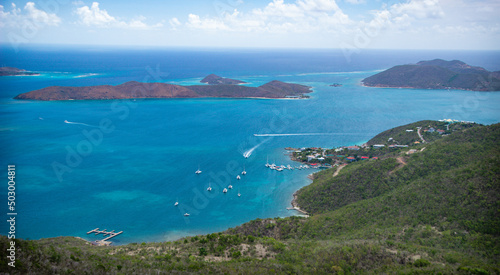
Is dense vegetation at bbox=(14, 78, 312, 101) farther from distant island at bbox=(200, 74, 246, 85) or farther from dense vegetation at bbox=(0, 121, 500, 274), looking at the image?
dense vegetation at bbox=(0, 121, 500, 274)

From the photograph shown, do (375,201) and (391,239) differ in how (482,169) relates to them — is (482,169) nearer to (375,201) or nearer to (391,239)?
(375,201)

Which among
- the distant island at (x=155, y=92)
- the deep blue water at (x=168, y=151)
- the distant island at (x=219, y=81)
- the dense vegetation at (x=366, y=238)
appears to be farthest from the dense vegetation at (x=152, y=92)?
the dense vegetation at (x=366, y=238)

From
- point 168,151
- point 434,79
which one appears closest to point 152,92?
Result: point 168,151

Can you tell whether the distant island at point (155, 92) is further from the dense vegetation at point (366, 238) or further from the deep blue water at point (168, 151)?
the dense vegetation at point (366, 238)

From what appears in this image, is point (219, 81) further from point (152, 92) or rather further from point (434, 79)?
point (434, 79)

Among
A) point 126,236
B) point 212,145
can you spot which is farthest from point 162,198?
point 212,145
